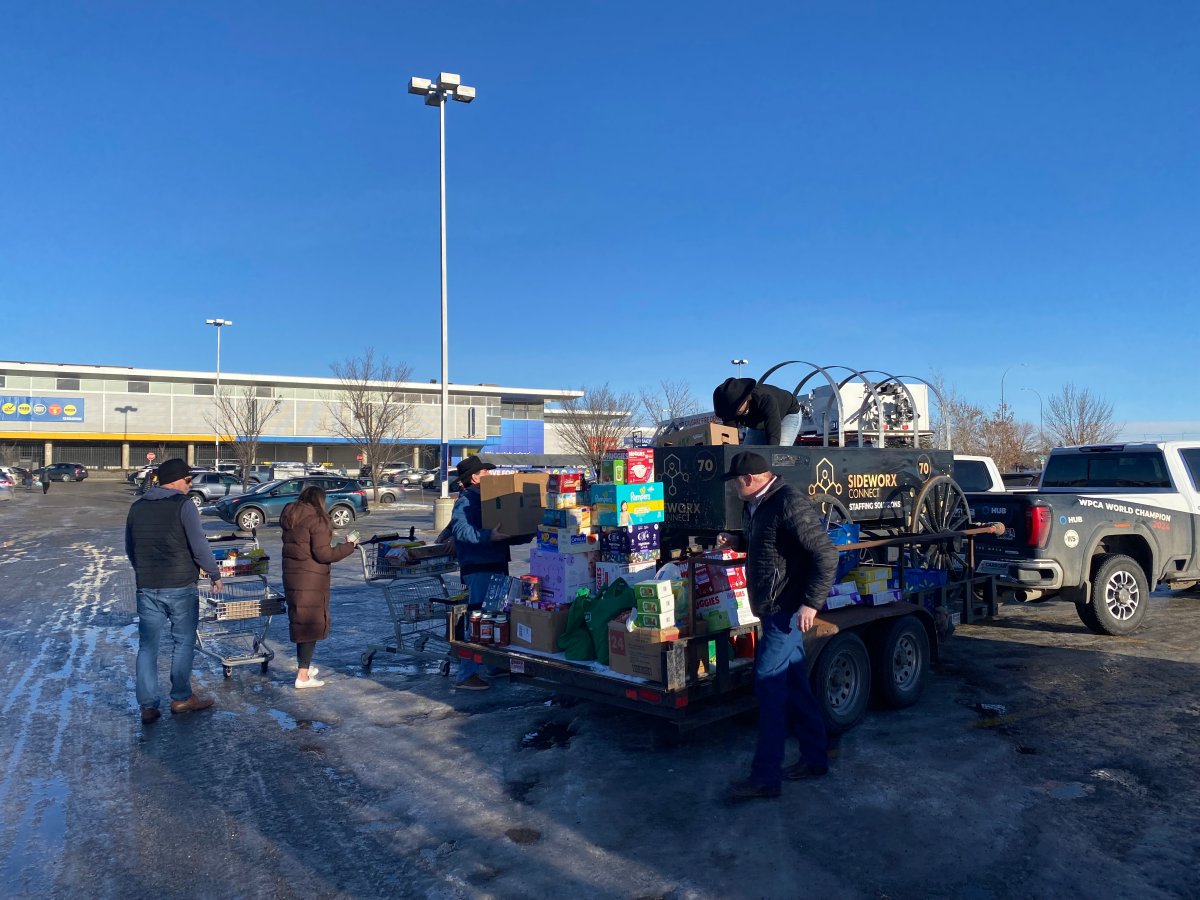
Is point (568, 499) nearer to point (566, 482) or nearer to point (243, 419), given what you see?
point (566, 482)

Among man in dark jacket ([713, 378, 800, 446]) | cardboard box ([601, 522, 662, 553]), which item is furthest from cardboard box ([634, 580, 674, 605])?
man in dark jacket ([713, 378, 800, 446])

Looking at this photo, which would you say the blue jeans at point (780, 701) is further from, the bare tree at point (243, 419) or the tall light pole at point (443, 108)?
the bare tree at point (243, 419)

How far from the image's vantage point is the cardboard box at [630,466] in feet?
19.2

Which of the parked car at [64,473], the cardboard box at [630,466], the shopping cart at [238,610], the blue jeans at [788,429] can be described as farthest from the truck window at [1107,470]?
the parked car at [64,473]

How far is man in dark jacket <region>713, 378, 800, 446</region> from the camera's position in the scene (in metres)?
7.40

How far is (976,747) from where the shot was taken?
537 cm

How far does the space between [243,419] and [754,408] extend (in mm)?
49175

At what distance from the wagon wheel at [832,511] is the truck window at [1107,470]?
5106 mm

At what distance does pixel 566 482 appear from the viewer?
6.16 m

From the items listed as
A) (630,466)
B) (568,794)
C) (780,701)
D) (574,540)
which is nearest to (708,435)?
(630,466)

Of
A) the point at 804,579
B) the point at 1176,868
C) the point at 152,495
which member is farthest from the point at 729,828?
the point at 152,495

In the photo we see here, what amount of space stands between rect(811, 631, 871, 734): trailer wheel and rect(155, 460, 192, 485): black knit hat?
16.3 ft

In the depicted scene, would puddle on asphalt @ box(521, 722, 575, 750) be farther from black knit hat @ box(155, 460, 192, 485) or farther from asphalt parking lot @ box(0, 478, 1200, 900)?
black knit hat @ box(155, 460, 192, 485)

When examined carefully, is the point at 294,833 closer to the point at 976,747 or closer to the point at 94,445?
the point at 976,747
